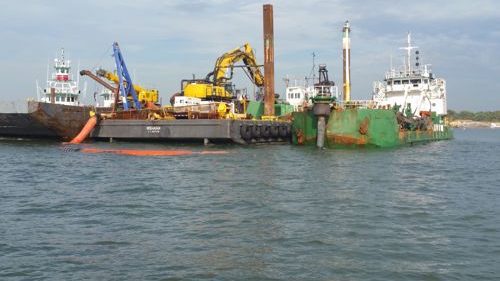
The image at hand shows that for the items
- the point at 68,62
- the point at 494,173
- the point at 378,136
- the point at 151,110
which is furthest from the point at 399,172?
the point at 68,62

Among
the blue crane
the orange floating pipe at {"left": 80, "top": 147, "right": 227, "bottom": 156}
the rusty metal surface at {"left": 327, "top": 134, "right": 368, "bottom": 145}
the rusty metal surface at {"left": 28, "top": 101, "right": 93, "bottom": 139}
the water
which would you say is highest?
the blue crane

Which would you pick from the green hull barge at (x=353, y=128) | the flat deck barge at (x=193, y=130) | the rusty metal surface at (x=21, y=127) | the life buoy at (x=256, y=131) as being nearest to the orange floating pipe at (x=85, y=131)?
the flat deck barge at (x=193, y=130)

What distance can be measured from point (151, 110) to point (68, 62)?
16584 millimetres

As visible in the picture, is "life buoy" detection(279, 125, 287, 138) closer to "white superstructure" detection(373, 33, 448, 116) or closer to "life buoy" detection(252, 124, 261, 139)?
"life buoy" detection(252, 124, 261, 139)

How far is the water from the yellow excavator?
924 inches

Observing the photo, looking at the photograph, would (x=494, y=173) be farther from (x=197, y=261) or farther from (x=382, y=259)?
(x=197, y=261)

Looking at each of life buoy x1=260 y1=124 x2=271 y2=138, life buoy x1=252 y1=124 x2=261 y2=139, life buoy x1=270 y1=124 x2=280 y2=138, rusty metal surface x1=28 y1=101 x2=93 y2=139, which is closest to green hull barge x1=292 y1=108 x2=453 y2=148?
life buoy x1=260 y1=124 x2=271 y2=138

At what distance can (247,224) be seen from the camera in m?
12.4

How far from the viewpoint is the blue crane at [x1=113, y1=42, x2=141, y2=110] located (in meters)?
44.4

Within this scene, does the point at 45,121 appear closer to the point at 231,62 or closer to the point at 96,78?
the point at 96,78

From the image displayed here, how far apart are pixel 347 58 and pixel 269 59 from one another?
693 cm

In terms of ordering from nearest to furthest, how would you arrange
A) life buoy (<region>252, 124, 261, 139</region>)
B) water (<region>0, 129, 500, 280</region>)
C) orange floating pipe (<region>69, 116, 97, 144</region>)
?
water (<region>0, 129, 500, 280</region>), life buoy (<region>252, 124, 261, 139</region>), orange floating pipe (<region>69, 116, 97, 144</region>)

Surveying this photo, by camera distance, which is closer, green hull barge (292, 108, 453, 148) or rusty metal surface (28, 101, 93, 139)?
green hull barge (292, 108, 453, 148)

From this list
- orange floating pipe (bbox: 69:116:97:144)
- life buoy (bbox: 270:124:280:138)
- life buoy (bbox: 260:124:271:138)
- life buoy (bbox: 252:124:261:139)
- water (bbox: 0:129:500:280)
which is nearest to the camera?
water (bbox: 0:129:500:280)
